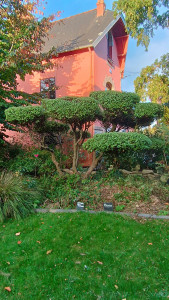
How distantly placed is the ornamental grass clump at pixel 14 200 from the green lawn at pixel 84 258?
0.64 feet

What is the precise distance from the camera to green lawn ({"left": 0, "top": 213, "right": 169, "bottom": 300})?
2182 mm

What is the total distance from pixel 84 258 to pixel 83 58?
809 cm

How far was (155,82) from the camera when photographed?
13.8 m

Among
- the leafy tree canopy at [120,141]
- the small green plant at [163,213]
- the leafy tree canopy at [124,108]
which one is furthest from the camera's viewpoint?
the leafy tree canopy at [124,108]

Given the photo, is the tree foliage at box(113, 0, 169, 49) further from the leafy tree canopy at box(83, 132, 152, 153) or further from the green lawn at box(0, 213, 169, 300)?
the green lawn at box(0, 213, 169, 300)

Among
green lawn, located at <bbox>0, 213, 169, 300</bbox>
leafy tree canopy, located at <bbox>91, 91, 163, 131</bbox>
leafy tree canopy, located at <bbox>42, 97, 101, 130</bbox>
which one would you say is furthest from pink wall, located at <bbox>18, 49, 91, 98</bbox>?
green lawn, located at <bbox>0, 213, 169, 300</bbox>

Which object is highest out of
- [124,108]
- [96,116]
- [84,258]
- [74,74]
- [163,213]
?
[74,74]

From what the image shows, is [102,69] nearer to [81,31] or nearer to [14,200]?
[81,31]

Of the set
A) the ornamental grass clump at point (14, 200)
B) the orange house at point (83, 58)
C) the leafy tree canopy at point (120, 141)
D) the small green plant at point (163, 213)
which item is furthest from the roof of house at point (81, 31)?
the small green plant at point (163, 213)

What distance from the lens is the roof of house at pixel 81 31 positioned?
8922 millimetres

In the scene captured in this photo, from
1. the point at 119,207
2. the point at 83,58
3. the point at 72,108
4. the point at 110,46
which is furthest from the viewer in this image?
the point at 110,46

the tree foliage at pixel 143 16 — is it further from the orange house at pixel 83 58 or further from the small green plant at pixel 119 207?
the small green plant at pixel 119 207

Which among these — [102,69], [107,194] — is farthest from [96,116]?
[102,69]

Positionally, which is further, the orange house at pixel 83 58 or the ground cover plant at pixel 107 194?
the orange house at pixel 83 58
